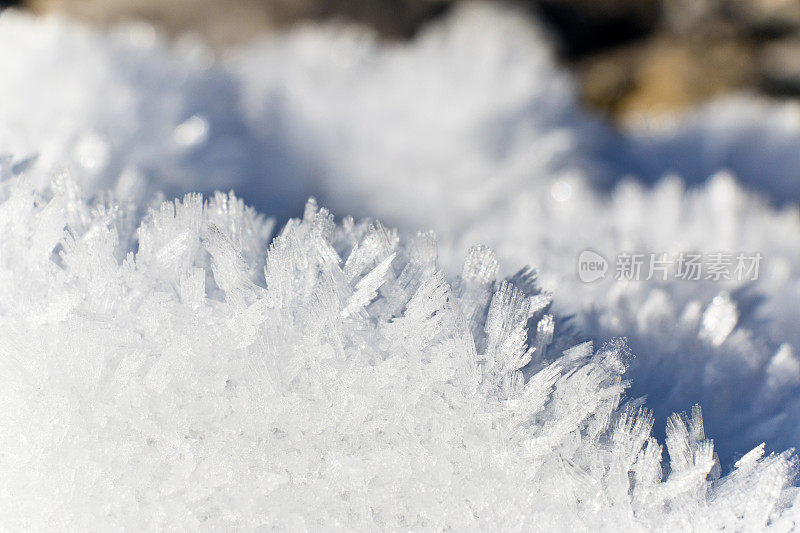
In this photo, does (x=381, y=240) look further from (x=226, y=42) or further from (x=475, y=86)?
(x=226, y=42)

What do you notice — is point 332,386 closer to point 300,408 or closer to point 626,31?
point 300,408

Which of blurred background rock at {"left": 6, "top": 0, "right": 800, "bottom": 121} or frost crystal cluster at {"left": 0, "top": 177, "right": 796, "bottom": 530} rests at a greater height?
blurred background rock at {"left": 6, "top": 0, "right": 800, "bottom": 121}

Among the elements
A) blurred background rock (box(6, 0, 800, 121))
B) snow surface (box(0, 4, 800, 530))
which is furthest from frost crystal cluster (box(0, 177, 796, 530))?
blurred background rock (box(6, 0, 800, 121))

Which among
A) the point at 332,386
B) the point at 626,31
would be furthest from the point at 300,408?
the point at 626,31

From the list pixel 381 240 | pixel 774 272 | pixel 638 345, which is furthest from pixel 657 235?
pixel 381 240

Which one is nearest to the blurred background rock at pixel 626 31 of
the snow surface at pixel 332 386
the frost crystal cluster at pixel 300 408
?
the snow surface at pixel 332 386

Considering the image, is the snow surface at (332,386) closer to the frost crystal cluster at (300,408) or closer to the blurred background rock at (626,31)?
the frost crystal cluster at (300,408)

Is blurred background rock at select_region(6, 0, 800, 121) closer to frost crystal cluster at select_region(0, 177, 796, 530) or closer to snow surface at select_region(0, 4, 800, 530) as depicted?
snow surface at select_region(0, 4, 800, 530)
